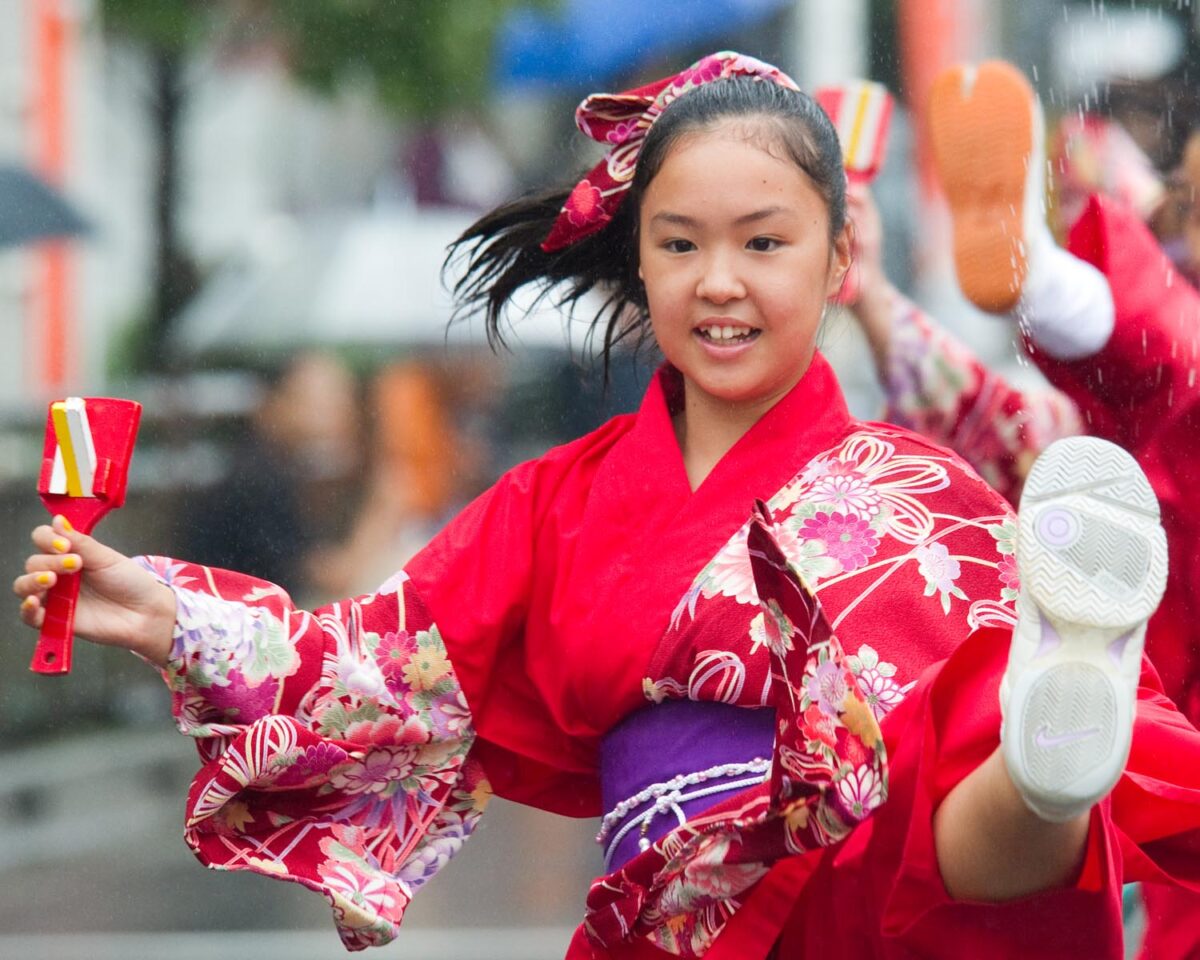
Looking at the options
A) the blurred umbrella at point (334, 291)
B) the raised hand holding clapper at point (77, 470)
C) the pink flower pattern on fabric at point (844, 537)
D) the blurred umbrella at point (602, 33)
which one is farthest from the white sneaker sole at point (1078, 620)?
the blurred umbrella at point (334, 291)

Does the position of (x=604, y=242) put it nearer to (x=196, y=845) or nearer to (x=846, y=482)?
(x=846, y=482)

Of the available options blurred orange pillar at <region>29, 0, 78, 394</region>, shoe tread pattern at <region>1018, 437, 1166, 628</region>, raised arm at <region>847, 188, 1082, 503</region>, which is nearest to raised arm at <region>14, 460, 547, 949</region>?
shoe tread pattern at <region>1018, 437, 1166, 628</region>

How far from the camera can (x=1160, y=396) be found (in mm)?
2441

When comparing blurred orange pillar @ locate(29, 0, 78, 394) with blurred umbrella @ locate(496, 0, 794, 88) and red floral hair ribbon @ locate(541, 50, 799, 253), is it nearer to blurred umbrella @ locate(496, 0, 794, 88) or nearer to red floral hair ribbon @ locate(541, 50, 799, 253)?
blurred umbrella @ locate(496, 0, 794, 88)

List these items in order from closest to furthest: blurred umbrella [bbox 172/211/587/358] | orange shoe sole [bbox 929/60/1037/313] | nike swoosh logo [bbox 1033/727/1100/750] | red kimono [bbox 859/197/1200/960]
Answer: nike swoosh logo [bbox 1033/727/1100/750] < red kimono [bbox 859/197/1200/960] < orange shoe sole [bbox 929/60/1037/313] < blurred umbrella [bbox 172/211/587/358]

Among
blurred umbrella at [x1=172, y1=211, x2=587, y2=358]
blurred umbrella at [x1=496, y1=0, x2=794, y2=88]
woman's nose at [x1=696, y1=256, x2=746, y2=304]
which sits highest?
blurred umbrella at [x1=496, y1=0, x2=794, y2=88]

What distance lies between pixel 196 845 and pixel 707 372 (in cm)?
74

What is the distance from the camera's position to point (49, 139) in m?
7.92

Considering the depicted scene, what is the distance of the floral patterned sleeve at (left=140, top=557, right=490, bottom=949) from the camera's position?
6.99ft

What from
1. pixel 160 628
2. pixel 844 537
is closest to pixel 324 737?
pixel 160 628

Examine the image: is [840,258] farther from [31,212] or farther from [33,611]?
[31,212]

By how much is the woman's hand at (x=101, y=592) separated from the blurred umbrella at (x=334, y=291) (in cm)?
567

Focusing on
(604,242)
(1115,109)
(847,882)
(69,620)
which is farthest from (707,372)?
(1115,109)

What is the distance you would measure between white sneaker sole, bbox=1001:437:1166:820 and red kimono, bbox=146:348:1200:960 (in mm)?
139
